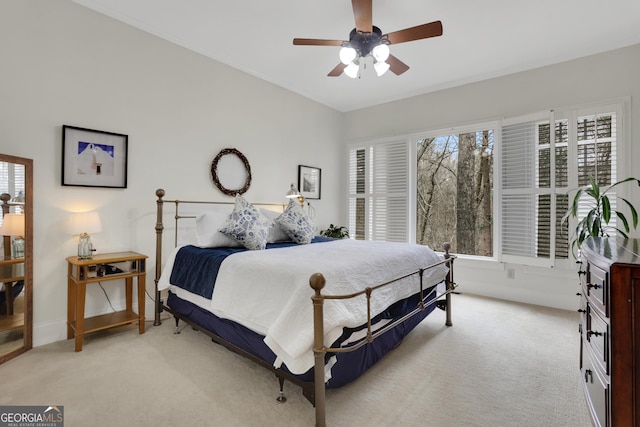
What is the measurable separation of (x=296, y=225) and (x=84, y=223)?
1.90m

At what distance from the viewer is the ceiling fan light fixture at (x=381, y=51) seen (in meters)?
2.45

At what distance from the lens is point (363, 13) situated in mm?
2225

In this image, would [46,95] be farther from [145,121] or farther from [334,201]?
[334,201]

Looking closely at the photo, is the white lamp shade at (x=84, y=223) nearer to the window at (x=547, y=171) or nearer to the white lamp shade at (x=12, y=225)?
the white lamp shade at (x=12, y=225)

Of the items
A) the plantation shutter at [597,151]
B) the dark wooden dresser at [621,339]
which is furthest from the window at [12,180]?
the plantation shutter at [597,151]

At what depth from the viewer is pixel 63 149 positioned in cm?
264

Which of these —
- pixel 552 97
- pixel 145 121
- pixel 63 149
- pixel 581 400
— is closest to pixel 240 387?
pixel 581 400

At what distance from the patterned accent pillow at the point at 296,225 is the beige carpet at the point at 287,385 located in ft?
4.32

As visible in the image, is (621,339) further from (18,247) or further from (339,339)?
(18,247)

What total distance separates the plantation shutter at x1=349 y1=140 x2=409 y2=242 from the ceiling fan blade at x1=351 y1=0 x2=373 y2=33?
268cm

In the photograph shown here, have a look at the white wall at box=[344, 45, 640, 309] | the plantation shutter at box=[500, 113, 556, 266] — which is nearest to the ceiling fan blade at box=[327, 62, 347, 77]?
the white wall at box=[344, 45, 640, 309]

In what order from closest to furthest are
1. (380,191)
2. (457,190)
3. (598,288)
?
(598,288) → (457,190) → (380,191)

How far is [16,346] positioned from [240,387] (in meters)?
1.86

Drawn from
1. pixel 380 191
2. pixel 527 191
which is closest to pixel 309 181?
pixel 380 191
